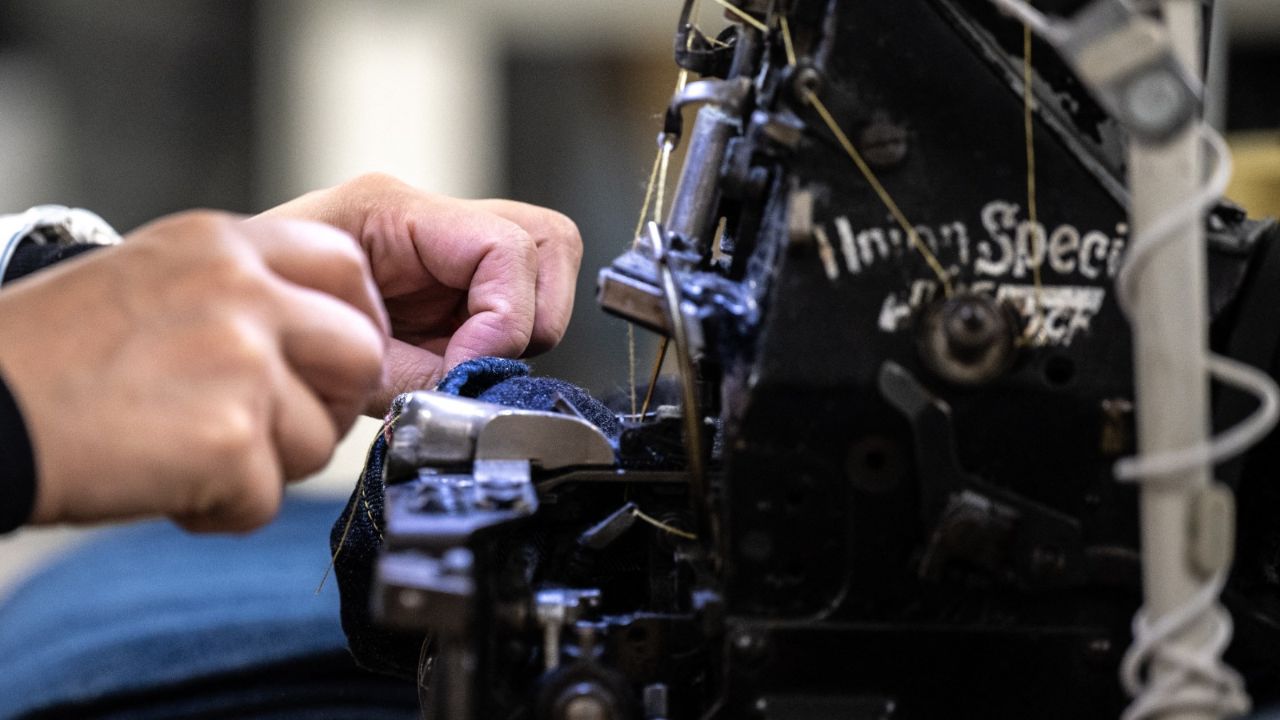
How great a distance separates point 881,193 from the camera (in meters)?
0.54

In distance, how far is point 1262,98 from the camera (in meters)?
2.29

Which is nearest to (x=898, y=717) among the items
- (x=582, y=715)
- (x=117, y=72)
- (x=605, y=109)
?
(x=582, y=715)

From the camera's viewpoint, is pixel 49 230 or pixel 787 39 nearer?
pixel 787 39

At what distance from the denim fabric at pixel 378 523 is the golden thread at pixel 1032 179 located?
243mm

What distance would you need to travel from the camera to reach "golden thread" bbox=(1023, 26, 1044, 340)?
538 mm

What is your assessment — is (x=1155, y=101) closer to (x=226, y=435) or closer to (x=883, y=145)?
(x=883, y=145)

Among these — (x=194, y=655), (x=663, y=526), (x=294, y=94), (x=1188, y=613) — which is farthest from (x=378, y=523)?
(x=294, y=94)

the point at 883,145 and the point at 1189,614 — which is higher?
the point at 883,145

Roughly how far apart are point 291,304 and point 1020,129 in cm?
33

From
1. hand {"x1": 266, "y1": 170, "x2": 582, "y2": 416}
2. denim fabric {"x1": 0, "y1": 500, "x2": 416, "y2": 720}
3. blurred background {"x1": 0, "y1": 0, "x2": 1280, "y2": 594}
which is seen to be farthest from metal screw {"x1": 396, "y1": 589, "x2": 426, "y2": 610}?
blurred background {"x1": 0, "y1": 0, "x2": 1280, "y2": 594}

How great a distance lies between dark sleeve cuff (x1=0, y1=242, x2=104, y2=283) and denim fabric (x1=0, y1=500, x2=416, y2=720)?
1.43 ft

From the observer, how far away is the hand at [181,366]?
0.50 m

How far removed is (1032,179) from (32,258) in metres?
0.81

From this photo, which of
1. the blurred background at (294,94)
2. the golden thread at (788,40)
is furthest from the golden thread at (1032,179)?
the blurred background at (294,94)
